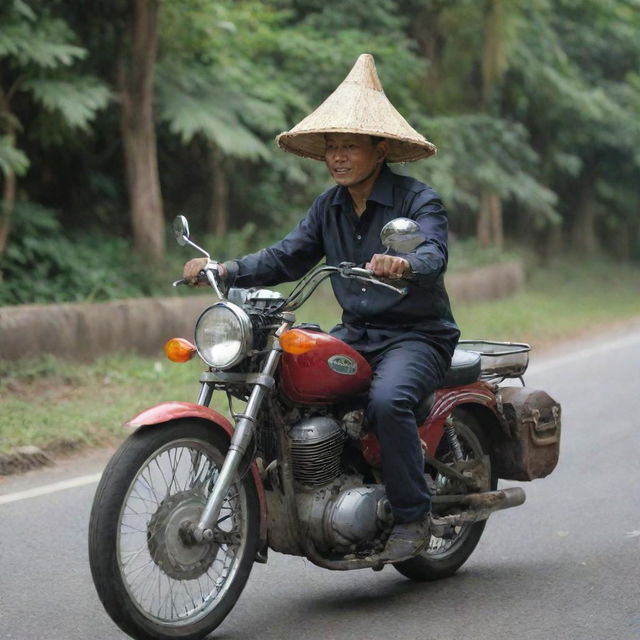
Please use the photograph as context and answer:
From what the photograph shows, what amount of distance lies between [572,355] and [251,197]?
5625 mm

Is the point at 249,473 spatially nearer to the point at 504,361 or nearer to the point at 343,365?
the point at 343,365

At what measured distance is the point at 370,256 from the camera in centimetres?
502

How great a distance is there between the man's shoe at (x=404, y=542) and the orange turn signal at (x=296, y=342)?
87 centimetres

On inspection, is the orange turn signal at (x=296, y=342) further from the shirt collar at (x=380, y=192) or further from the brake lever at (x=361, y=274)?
the shirt collar at (x=380, y=192)

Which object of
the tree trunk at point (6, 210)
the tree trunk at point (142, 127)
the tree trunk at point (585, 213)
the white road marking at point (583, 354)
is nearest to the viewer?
the tree trunk at point (6, 210)

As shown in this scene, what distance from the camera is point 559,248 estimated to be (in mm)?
28906

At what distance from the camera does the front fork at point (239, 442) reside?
4332 mm

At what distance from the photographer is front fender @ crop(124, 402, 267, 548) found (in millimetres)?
4242

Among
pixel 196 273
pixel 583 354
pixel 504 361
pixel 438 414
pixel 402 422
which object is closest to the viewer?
pixel 402 422

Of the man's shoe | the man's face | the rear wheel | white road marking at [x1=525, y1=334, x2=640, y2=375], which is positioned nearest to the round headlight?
the man's face

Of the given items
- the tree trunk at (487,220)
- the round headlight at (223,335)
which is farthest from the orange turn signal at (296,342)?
the tree trunk at (487,220)

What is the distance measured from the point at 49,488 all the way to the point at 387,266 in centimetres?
337

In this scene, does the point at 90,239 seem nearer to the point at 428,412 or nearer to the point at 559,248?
the point at 428,412

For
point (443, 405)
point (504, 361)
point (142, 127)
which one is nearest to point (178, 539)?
point (443, 405)
